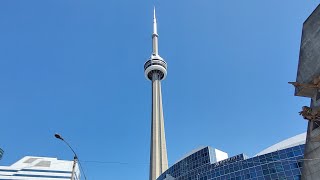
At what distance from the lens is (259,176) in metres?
67.1

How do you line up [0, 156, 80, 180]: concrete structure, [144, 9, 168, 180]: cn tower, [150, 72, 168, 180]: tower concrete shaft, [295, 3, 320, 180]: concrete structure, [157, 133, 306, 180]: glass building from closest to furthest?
[295, 3, 320, 180]: concrete structure < [157, 133, 306, 180]: glass building < [150, 72, 168, 180]: tower concrete shaft < [144, 9, 168, 180]: cn tower < [0, 156, 80, 180]: concrete structure

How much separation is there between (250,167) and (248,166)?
54cm

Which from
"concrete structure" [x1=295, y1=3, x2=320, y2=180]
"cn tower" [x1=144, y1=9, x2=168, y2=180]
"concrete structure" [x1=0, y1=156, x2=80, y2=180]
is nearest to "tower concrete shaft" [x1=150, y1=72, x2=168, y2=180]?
"cn tower" [x1=144, y1=9, x2=168, y2=180]

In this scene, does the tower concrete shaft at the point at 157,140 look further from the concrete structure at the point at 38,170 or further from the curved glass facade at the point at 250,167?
the concrete structure at the point at 38,170

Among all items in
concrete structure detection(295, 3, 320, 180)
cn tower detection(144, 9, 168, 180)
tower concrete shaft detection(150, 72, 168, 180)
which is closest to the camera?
concrete structure detection(295, 3, 320, 180)

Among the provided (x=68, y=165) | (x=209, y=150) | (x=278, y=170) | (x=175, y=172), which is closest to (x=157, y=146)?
(x=175, y=172)

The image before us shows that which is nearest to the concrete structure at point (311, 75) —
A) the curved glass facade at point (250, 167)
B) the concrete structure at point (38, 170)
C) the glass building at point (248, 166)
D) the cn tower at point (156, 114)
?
the glass building at point (248, 166)

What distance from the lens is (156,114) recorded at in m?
136

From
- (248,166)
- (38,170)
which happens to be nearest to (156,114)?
(248,166)

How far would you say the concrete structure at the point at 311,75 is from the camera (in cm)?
2112

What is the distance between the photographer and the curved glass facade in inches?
2532

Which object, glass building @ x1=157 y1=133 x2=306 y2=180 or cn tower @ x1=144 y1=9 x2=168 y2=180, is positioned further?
cn tower @ x1=144 y1=9 x2=168 y2=180

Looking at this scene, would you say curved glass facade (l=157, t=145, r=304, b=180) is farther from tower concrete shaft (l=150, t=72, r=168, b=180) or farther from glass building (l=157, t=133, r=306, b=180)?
tower concrete shaft (l=150, t=72, r=168, b=180)

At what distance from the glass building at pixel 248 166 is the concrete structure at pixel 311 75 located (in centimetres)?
3605
